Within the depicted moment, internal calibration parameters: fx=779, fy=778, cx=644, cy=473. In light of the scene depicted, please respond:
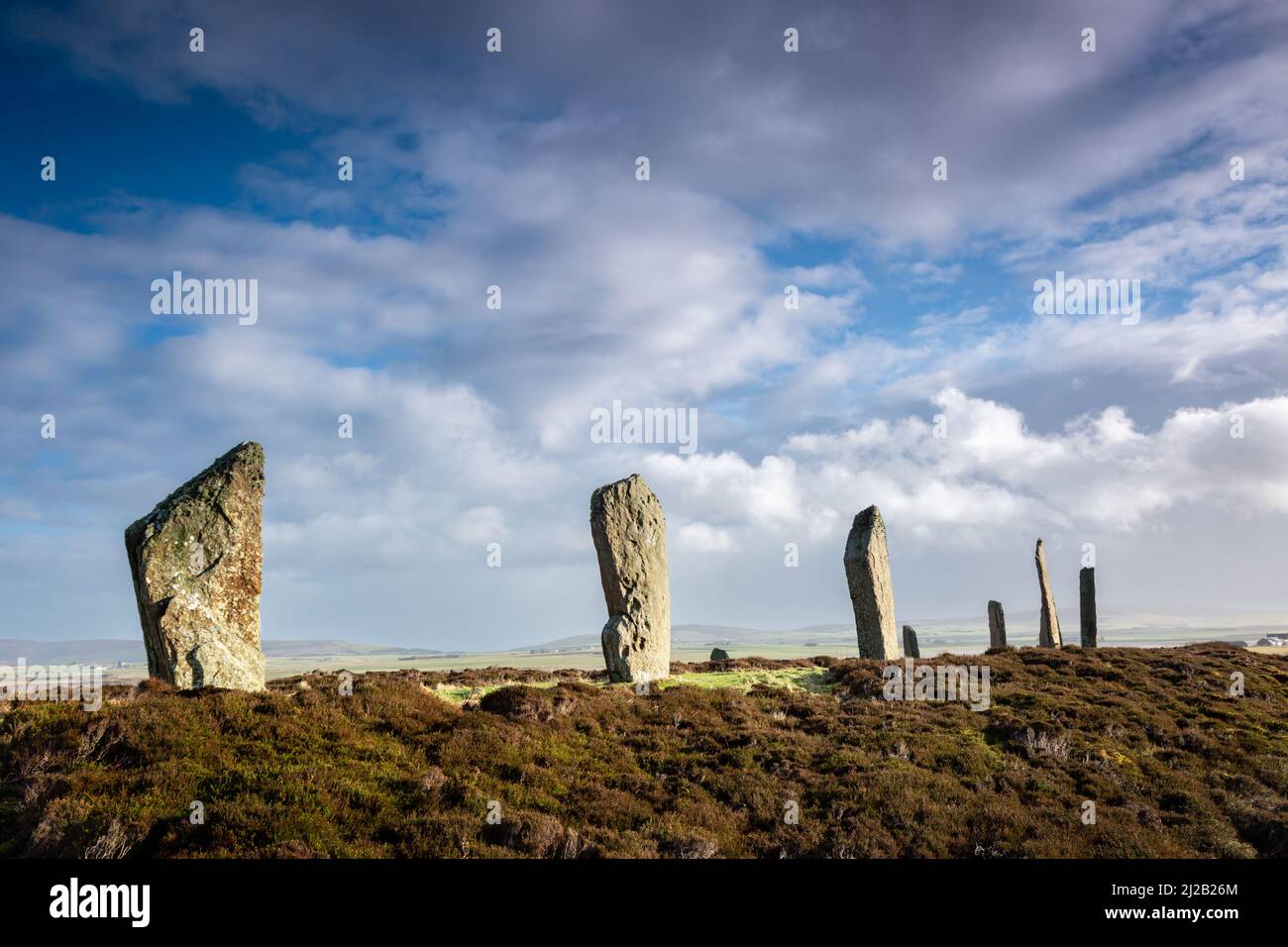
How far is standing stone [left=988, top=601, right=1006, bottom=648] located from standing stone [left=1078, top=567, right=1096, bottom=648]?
3.47m

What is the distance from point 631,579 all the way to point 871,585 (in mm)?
10340

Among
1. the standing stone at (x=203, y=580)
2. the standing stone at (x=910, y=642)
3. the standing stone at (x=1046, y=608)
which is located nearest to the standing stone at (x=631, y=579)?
the standing stone at (x=203, y=580)

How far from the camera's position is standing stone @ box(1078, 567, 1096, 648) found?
32.8m

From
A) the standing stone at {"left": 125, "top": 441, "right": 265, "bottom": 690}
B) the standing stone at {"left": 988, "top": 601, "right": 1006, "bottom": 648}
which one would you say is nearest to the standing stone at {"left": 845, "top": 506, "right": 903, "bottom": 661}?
the standing stone at {"left": 988, "top": 601, "right": 1006, "bottom": 648}

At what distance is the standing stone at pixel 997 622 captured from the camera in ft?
118

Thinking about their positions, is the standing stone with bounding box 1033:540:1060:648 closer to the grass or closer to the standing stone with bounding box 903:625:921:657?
the standing stone with bounding box 903:625:921:657

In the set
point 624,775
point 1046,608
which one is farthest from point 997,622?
point 624,775

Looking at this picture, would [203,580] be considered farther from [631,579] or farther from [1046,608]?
[1046,608]

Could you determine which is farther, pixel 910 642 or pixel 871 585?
pixel 910 642

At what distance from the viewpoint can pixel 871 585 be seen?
2700cm

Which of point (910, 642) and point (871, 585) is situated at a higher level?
point (871, 585)
